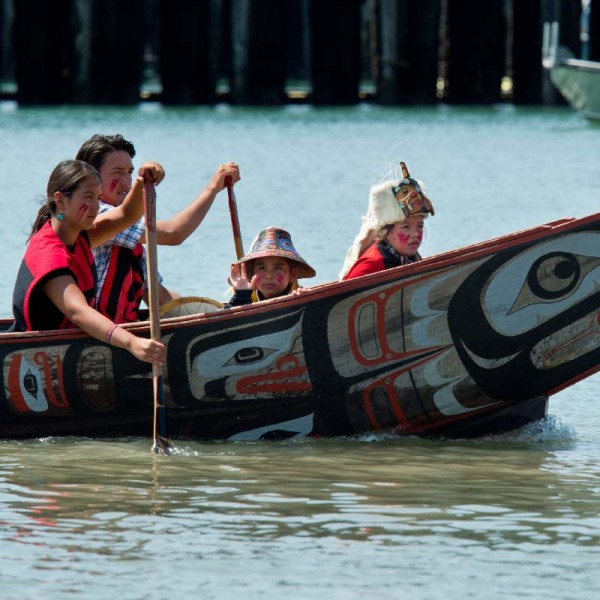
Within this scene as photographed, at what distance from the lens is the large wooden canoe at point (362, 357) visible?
7.84 metres

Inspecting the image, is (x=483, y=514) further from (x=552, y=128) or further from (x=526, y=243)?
(x=552, y=128)

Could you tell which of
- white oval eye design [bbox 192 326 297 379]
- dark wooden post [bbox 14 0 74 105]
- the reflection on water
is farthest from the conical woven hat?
dark wooden post [bbox 14 0 74 105]

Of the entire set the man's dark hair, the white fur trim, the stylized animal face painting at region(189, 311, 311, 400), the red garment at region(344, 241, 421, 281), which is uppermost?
the man's dark hair

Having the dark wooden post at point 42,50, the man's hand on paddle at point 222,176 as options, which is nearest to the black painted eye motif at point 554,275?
the man's hand on paddle at point 222,176

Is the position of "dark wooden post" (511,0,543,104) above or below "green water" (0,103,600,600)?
above

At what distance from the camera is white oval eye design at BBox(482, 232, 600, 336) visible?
25.8 feet

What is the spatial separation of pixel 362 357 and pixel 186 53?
21752 millimetres

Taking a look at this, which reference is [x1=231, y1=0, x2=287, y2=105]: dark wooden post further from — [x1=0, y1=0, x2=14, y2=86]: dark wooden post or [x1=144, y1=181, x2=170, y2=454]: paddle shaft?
[x1=144, y1=181, x2=170, y2=454]: paddle shaft

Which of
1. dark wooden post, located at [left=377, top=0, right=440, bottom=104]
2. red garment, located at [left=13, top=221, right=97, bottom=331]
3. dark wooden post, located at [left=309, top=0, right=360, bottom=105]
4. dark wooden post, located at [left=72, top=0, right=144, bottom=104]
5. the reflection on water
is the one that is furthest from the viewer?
dark wooden post, located at [left=377, top=0, right=440, bottom=104]

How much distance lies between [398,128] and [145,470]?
68.0 feet

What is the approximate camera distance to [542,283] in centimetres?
791

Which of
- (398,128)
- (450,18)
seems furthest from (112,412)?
(450,18)

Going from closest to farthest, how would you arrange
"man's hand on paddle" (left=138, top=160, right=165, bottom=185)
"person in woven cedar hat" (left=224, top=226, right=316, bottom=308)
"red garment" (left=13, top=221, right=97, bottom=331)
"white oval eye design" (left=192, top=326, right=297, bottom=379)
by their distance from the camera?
"red garment" (left=13, top=221, right=97, bottom=331)
"man's hand on paddle" (left=138, top=160, right=165, bottom=185)
"white oval eye design" (left=192, top=326, right=297, bottom=379)
"person in woven cedar hat" (left=224, top=226, right=316, bottom=308)

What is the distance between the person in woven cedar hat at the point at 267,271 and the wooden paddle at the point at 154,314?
0.46 meters
